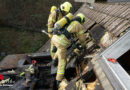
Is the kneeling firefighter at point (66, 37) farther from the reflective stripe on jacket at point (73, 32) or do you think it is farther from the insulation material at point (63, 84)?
the insulation material at point (63, 84)

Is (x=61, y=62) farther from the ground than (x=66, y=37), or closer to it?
closer to it

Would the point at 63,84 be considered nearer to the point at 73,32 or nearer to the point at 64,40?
the point at 64,40

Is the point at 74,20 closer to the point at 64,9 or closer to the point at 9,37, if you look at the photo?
the point at 64,9

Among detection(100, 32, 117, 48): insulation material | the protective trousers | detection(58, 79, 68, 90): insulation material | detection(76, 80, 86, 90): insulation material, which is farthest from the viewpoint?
the protective trousers

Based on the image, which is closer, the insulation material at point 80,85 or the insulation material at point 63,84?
the insulation material at point 80,85

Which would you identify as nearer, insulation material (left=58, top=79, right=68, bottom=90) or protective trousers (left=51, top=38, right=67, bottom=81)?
insulation material (left=58, top=79, right=68, bottom=90)

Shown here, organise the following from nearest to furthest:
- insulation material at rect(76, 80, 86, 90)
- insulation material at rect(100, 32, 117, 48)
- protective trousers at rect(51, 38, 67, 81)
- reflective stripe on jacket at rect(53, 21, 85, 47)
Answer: insulation material at rect(76, 80, 86, 90) → insulation material at rect(100, 32, 117, 48) → reflective stripe on jacket at rect(53, 21, 85, 47) → protective trousers at rect(51, 38, 67, 81)

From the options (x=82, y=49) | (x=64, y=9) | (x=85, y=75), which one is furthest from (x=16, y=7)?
(x=85, y=75)

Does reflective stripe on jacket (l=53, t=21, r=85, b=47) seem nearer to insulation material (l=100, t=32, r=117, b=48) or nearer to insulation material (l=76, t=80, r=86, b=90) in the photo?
insulation material (l=100, t=32, r=117, b=48)

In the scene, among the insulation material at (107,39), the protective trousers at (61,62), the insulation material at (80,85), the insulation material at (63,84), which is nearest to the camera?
the insulation material at (80,85)

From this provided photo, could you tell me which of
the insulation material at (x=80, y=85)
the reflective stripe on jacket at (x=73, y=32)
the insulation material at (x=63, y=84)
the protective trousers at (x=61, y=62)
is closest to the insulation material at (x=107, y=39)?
the reflective stripe on jacket at (x=73, y=32)

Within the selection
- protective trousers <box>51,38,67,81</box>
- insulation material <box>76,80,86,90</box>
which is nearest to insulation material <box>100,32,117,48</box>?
insulation material <box>76,80,86,90</box>

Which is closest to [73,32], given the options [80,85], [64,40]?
[64,40]

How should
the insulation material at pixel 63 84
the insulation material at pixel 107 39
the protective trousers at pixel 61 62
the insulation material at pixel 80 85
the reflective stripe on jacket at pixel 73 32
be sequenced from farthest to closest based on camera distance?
the protective trousers at pixel 61 62, the reflective stripe on jacket at pixel 73 32, the insulation material at pixel 63 84, the insulation material at pixel 107 39, the insulation material at pixel 80 85
